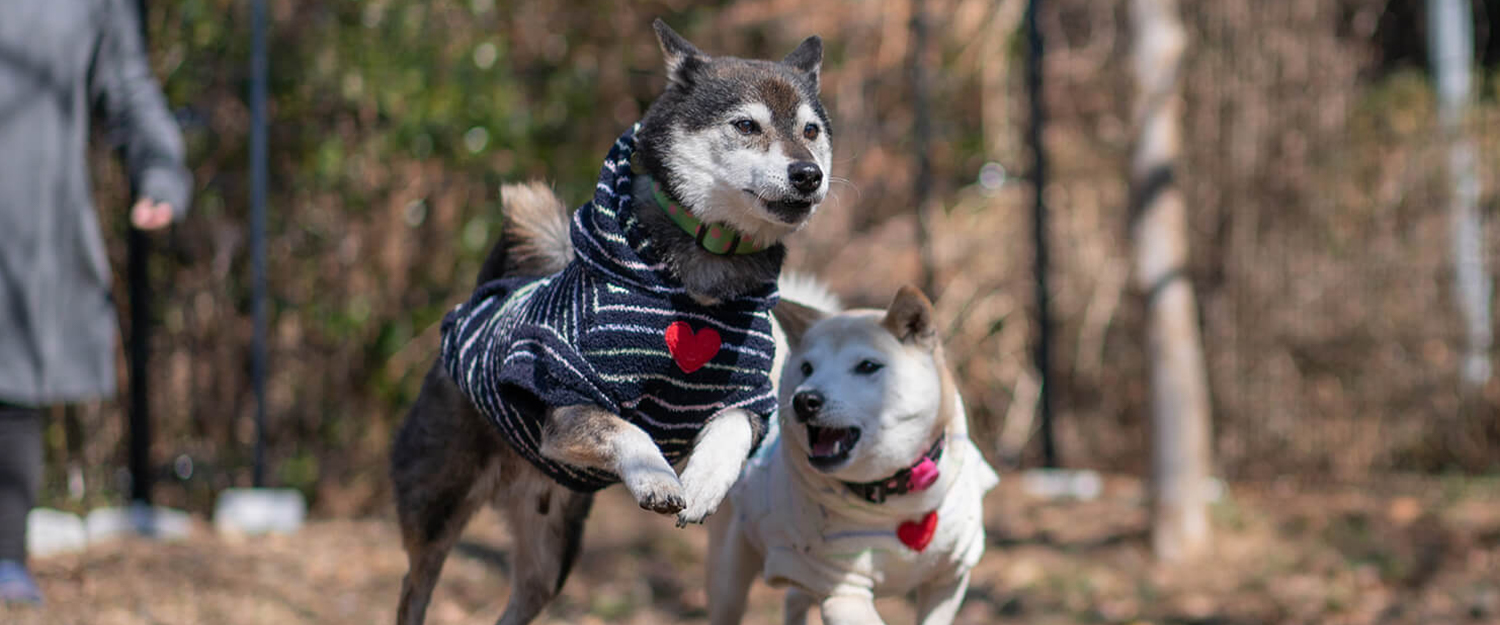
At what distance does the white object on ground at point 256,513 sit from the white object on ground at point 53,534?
60cm

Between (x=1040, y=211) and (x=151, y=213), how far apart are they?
3.85 m

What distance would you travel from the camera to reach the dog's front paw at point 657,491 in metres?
2.27

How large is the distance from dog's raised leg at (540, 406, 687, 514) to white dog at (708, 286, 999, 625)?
0.50 metres

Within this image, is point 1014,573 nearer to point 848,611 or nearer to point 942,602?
point 942,602

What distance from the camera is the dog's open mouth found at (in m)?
2.80

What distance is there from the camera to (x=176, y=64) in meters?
6.10

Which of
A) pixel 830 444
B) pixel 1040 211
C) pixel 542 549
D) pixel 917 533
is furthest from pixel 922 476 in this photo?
pixel 1040 211

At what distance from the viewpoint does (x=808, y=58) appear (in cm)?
285

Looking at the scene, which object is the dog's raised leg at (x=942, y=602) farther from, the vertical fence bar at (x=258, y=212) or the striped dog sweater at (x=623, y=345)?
the vertical fence bar at (x=258, y=212)

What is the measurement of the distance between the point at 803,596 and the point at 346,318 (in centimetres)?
348

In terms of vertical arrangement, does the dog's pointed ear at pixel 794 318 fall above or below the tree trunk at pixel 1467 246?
above

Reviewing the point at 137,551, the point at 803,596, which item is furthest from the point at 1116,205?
the point at 137,551

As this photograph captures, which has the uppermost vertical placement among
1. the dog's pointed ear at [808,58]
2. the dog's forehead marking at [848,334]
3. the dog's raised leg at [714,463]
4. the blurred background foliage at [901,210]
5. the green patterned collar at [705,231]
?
the dog's pointed ear at [808,58]

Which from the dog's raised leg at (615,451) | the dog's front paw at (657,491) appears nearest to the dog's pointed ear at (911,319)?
the dog's raised leg at (615,451)
